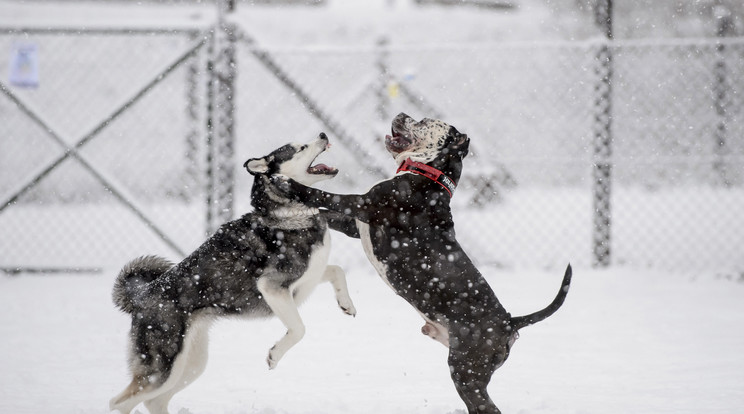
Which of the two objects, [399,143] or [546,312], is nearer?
[546,312]


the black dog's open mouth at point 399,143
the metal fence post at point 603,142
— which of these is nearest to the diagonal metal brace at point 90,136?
the black dog's open mouth at point 399,143

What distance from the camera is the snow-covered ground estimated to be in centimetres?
317

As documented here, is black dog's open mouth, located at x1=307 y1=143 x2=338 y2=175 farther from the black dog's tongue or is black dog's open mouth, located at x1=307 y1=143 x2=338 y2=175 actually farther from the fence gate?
the fence gate

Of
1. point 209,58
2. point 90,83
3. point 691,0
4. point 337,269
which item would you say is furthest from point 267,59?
point 691,0

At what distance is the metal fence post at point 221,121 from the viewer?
5719mm

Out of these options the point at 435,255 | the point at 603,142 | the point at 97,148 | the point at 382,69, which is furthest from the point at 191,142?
the point at 435,255

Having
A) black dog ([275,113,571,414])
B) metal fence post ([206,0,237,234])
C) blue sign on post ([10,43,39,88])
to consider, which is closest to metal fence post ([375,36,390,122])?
metal fence post ([206,0,237,234])

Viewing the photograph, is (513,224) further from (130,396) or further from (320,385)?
(130,396)

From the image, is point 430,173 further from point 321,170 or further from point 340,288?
point 340,288

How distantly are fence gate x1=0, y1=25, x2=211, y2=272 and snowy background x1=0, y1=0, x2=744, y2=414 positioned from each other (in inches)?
1.7

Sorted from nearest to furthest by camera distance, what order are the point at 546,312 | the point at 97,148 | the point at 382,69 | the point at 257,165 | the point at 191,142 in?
1. the point at 546,312
2. the point at 257,165
3. the point at 382,69
4. the point at 191,142
5. the point at 97,148

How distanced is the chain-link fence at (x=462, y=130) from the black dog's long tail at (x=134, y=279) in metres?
2.69

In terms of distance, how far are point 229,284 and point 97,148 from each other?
25.8 feet

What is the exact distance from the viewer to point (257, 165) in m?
3.12
